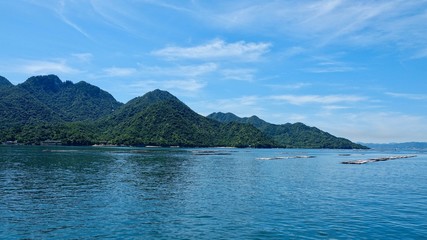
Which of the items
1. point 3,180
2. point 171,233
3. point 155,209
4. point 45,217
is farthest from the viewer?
point 3,180

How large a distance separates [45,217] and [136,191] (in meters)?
18.7

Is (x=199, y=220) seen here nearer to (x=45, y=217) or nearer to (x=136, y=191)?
(x=45, y=217)

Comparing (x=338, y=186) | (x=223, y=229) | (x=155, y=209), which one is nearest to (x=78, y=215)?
(x=155, y=209)

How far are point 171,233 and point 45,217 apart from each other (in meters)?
14.2

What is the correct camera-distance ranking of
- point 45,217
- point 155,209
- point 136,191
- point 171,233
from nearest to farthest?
point 171,233 → point 45,217 → point 155,209 → point 136,191

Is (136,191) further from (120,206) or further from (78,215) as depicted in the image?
(78,215)

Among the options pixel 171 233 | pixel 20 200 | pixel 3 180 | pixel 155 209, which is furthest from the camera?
pixel 3 180

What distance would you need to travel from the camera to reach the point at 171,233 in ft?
96.4

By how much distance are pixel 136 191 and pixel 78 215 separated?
17.1 meters

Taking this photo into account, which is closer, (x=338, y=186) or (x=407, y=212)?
(x=407, y=212)

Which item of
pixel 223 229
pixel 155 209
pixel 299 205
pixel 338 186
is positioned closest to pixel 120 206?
pixel 155 209

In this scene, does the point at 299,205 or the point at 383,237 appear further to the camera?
the point at 299,205

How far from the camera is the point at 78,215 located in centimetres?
3516

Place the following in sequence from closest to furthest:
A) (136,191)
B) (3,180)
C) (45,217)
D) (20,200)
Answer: (45,217)
(20,200)
(136,191)
(3,180)
